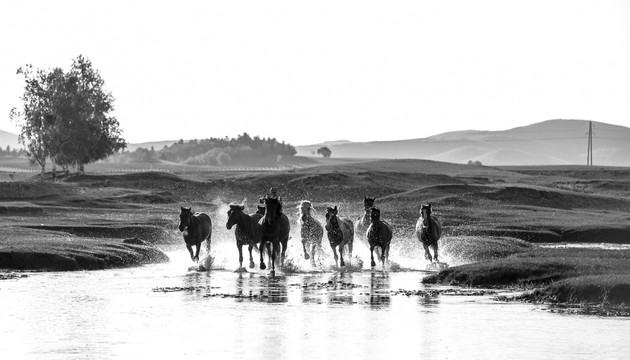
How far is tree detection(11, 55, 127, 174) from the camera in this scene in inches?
5408

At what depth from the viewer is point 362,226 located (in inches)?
2226

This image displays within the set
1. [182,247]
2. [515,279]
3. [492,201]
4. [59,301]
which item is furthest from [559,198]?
[59,301]

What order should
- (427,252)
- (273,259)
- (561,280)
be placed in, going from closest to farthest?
(561,280) < (273,259) < (427,252)

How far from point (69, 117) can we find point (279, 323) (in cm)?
11133

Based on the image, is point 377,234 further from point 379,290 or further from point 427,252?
point 379,290

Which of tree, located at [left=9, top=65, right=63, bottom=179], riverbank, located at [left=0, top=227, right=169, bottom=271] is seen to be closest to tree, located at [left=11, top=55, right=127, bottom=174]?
tree, located at [left=9, top=65, right=63, bottom=179]

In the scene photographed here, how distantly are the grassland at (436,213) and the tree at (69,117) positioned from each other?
4.52m

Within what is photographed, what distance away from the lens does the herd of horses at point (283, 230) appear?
46156mm

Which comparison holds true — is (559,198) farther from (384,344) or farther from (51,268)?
(384,344)

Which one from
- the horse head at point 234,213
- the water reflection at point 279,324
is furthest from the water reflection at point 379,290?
the horse head at point 234,213

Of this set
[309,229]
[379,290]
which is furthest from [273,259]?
[379,290]

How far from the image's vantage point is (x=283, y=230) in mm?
47188

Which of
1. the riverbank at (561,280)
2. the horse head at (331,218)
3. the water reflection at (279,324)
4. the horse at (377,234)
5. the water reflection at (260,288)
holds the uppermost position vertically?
the horse head at (331,218)

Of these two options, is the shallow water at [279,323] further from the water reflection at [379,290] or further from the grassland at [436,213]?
the grassland at [436,213]
